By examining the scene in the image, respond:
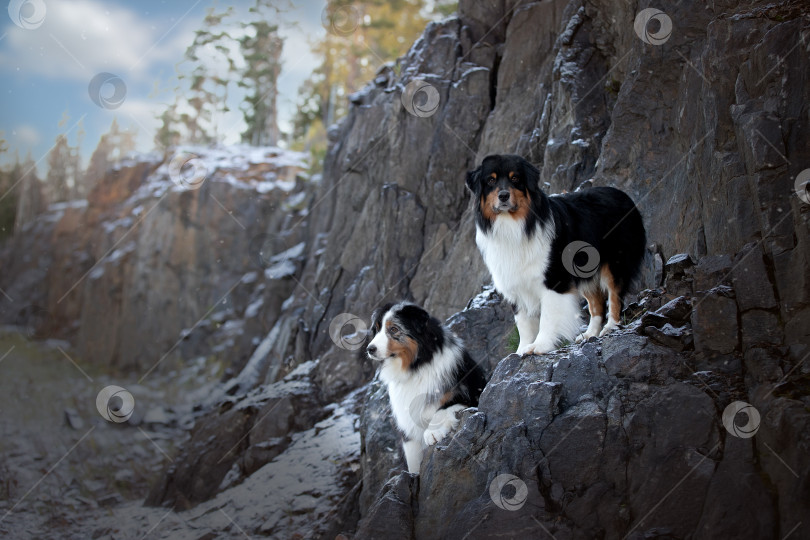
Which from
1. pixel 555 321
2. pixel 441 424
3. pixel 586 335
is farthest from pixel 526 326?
pixel 441 424

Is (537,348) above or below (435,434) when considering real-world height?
above

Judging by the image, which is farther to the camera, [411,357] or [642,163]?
[642,163]

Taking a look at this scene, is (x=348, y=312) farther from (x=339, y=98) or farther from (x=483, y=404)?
(x=339, y=98)

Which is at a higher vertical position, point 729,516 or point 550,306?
point 550,306

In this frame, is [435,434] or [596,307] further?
[596,307]

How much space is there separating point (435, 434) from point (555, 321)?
1.54 m

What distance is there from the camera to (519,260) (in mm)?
5941

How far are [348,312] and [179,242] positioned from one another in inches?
529

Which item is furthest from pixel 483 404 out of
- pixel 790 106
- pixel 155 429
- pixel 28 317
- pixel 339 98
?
pixel 339 98

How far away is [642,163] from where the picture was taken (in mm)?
7758

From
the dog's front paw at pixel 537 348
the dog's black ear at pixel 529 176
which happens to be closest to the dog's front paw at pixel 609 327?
the dog's front paw at pixel 537 348

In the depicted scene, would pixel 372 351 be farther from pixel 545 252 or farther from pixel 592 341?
pixel 592 341

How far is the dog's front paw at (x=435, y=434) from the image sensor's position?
596 centimetres

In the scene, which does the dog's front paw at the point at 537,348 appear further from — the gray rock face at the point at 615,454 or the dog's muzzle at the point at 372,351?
the dog's muzzle at the point at 372,351
